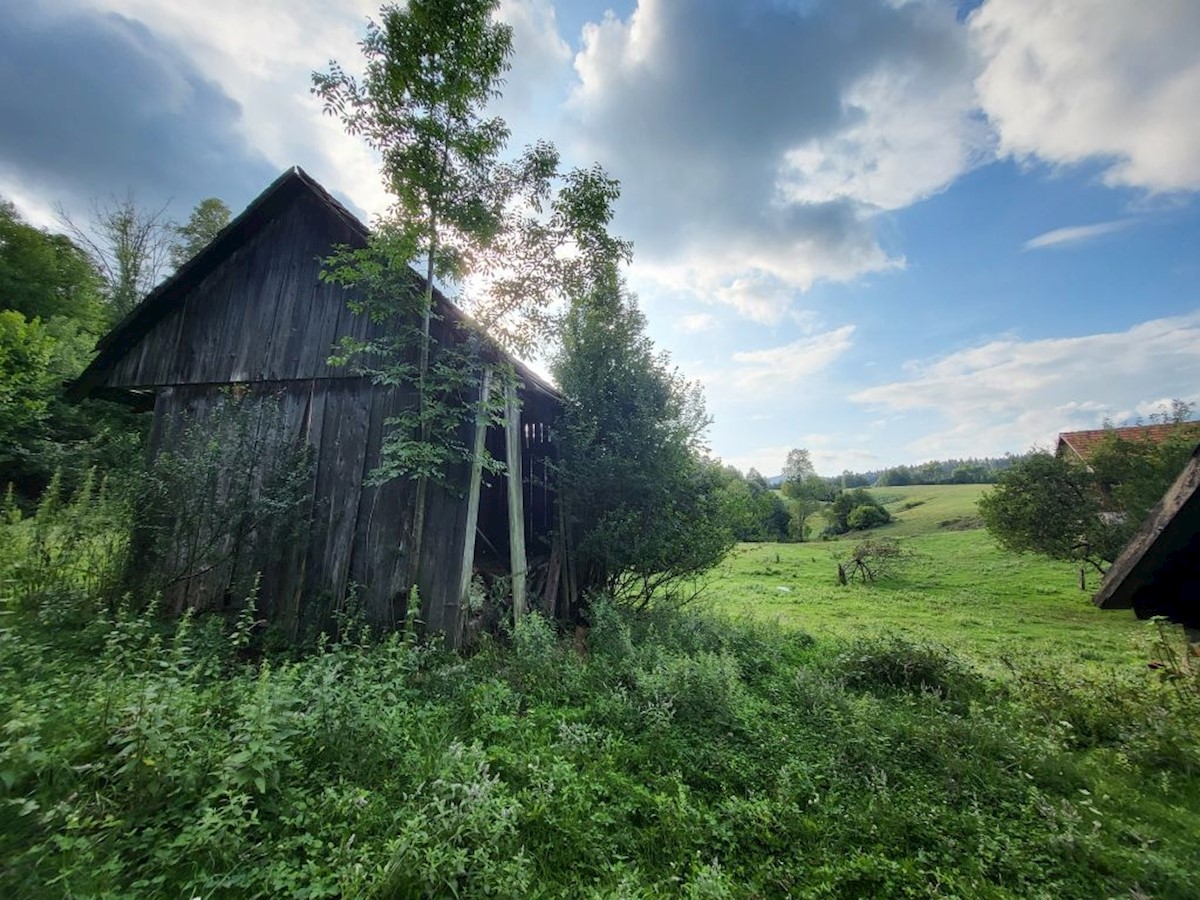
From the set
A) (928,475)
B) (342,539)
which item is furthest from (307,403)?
(928,475)

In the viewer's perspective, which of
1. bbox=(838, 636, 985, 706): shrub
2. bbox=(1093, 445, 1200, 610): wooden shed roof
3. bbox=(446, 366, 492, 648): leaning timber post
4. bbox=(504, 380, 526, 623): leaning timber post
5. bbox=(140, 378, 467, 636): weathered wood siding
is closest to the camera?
bbox=(1093, 445, 1200, 610): wooden shed roof

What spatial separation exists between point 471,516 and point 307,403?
11.3 ft

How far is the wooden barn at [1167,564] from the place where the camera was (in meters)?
2.65

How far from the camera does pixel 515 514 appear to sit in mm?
7484

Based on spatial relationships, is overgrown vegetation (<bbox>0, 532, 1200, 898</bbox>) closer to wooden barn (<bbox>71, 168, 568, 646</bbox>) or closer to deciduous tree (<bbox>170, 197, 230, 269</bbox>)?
Answer: wooden barn (<bbox>71, 168, 568, 646</bbox>)

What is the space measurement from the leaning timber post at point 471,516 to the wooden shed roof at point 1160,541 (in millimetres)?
6042

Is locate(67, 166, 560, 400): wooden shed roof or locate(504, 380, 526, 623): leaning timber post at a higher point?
locate(67, 166, 560, 400): wooden shed roof

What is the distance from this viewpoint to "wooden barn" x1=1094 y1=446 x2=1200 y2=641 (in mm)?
2654

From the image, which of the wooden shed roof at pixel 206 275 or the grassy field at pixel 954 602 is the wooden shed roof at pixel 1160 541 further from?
the wooden shed roof at pixel 206 275

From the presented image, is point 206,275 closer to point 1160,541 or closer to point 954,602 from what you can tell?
point 1160,541

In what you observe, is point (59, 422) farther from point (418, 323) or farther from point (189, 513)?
point (418, 323)

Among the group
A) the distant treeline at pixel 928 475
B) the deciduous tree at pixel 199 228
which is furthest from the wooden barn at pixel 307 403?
the distant treeline at pixel 928 475

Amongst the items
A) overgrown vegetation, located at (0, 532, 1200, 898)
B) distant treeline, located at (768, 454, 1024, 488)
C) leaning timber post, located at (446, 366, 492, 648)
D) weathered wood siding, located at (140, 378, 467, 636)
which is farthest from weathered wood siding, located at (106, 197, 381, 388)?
distant treeline, located at (768, 454, 1024, 488)

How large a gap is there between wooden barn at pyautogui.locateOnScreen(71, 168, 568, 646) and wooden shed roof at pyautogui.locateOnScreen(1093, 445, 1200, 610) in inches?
242
